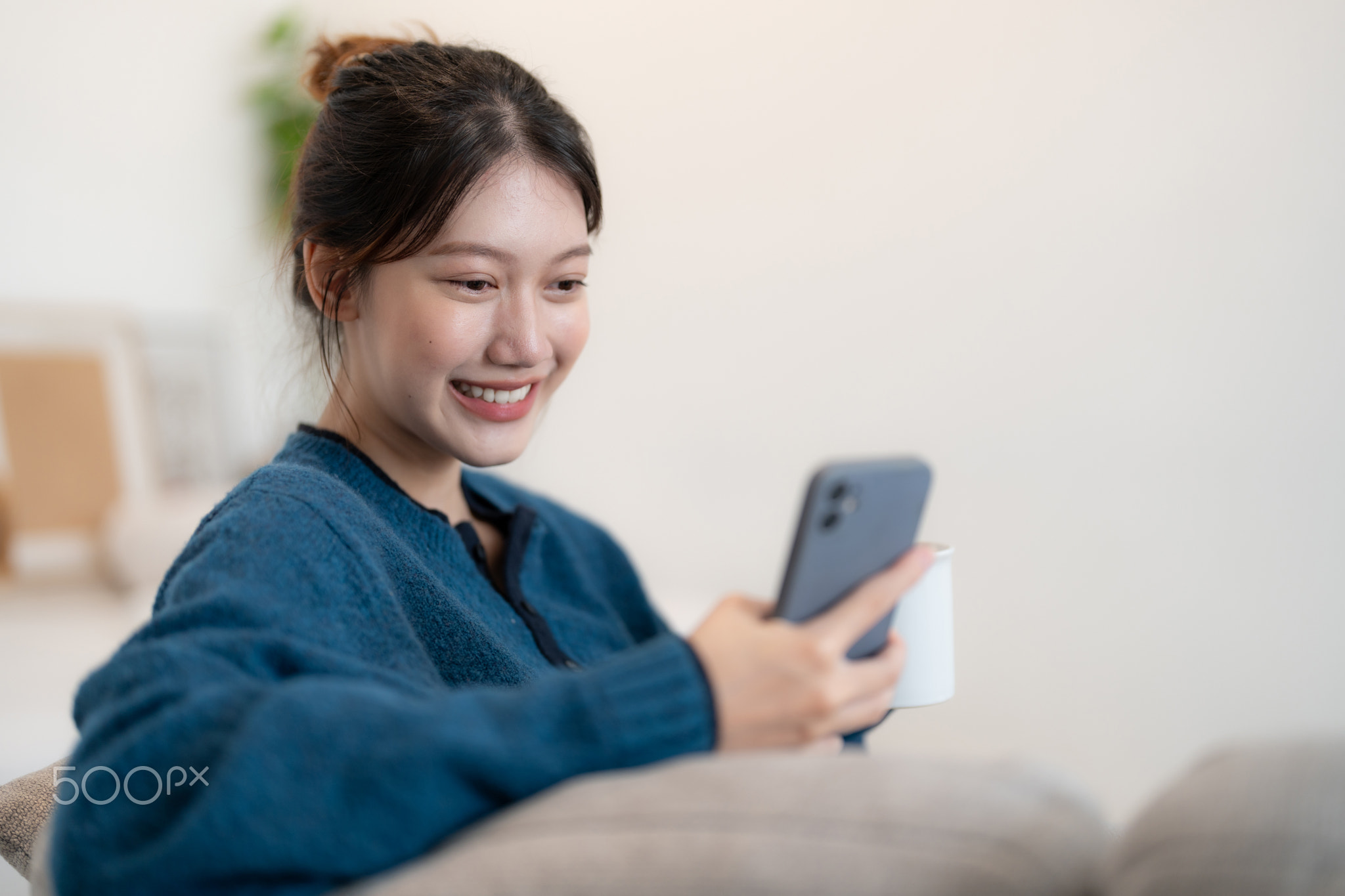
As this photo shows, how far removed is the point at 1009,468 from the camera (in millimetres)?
1991

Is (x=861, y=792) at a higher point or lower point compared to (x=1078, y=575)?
higher

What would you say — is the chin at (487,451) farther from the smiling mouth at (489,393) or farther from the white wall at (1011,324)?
the white wall at (1011,324)

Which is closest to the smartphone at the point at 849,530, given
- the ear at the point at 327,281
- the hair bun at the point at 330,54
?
the ear at the point at 327,281

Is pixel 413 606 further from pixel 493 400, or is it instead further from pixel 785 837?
pixel 785 837

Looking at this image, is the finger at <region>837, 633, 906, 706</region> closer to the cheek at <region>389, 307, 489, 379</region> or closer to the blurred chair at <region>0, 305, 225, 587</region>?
the cheek at <region>389, 307, 489, 379</region>

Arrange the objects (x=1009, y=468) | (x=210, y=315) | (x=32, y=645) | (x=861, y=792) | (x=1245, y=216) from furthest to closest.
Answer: (x=210, y=315) → (x=1009, y=468) → (x=32, y=645) → (x=1245, y=216) → (x=861, y=792)

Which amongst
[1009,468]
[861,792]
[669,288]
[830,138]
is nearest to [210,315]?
[669,288]

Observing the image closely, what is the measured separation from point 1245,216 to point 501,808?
5.52 feet

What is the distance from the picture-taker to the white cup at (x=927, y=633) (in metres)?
0.80

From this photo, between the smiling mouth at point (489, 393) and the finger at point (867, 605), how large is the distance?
0.47 meters

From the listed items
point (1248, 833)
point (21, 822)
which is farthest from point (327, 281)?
point (1248, 833)

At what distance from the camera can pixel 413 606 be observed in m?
0.81

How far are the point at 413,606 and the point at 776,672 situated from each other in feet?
1.19

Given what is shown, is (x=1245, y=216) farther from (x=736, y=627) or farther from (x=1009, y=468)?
(x=736, y=627)
